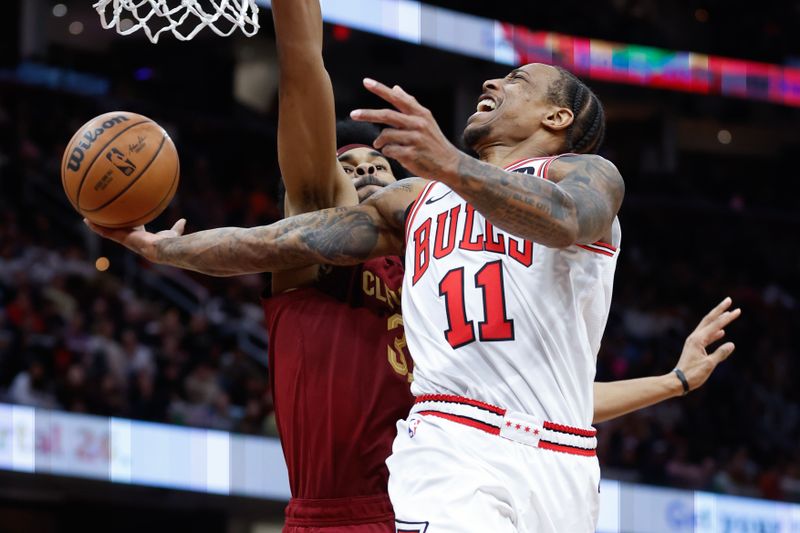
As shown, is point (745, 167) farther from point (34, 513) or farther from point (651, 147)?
point (34, 513)

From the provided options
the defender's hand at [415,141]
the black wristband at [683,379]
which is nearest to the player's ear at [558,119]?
the defender's hand at [415,141]

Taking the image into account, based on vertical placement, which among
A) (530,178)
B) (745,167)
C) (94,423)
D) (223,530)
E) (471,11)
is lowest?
(223,530)

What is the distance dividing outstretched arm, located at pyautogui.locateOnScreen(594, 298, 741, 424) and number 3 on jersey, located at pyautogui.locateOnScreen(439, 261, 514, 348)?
1.26 metres

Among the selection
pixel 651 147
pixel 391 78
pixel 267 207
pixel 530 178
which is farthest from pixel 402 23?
pixel 530 178

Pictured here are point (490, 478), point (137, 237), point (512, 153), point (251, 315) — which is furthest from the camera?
point (251, 315)

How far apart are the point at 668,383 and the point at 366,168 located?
1.37m

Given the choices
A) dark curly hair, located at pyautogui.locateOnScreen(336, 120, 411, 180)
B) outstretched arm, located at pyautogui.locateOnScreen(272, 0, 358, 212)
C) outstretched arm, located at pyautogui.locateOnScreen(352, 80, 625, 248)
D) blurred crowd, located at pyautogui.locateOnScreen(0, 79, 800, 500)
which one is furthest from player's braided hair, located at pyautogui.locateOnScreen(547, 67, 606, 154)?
blurred crowd, located at pyautogui.locateOnScreen(0, 79, 800, 500)

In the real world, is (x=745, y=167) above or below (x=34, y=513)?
above

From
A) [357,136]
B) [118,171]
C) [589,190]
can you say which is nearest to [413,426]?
[589,190]

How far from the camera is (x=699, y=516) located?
531 inches

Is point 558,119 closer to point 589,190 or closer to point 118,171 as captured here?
point 589,190

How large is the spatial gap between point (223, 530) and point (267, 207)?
533cm

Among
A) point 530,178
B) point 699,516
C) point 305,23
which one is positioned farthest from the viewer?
point 699,516

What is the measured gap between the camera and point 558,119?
3.76 m
